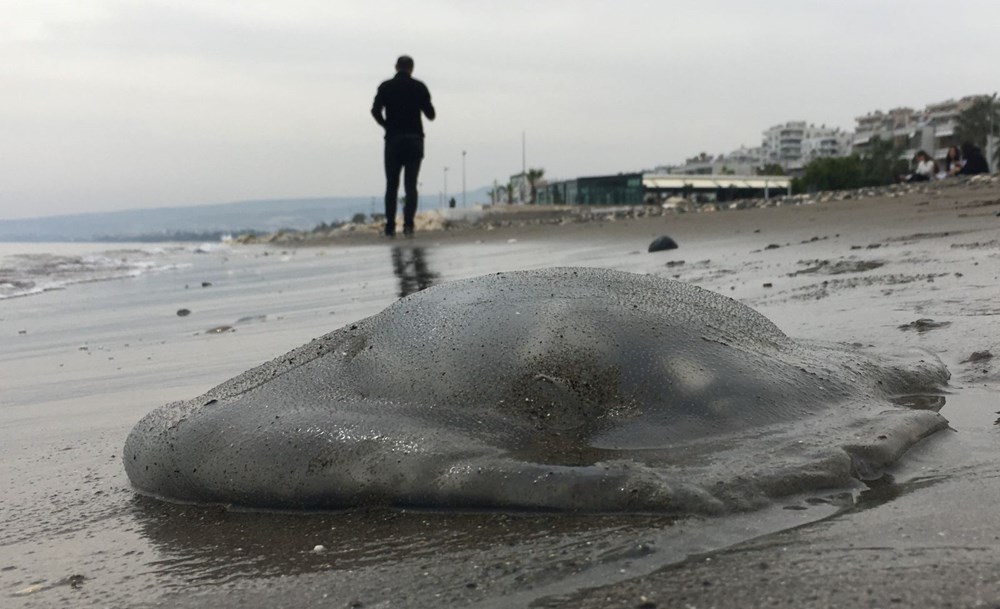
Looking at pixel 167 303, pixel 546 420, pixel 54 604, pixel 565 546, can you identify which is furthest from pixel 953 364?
pixel 167 303

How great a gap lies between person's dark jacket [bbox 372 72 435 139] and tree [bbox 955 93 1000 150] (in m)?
90.3

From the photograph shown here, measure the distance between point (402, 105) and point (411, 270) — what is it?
2888 millimetres

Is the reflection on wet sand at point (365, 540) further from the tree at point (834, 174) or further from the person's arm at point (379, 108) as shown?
the tree at point (834, 174)

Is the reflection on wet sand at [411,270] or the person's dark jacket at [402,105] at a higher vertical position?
the person's dark jacket at [402,105]

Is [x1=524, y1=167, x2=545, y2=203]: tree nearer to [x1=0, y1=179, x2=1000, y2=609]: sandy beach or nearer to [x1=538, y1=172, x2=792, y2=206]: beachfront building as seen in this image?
[x1=538, y1=172, x2=792, y2=206]: beachfront building

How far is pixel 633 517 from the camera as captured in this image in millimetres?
2178

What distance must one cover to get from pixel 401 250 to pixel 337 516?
40.7 ft

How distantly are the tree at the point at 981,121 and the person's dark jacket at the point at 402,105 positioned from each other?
90.3m

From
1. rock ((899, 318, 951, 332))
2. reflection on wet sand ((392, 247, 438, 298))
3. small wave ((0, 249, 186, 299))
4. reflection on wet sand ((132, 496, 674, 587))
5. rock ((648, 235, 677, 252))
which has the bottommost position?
small wave ((0, 249, 186, 299))

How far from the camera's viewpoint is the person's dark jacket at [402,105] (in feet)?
40.7

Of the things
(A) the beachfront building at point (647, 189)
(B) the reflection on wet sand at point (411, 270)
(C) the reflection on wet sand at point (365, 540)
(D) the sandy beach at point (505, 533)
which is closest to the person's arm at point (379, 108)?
(B) the reflection on wet sand at point (411, 270)

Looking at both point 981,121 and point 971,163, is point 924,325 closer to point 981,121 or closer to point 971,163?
point 971,163

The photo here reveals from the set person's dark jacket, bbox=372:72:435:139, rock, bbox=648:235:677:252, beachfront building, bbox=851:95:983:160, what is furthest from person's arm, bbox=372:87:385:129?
beachfront building, bbox=851:95:983:160

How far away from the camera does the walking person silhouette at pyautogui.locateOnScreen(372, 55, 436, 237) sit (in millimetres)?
12414
